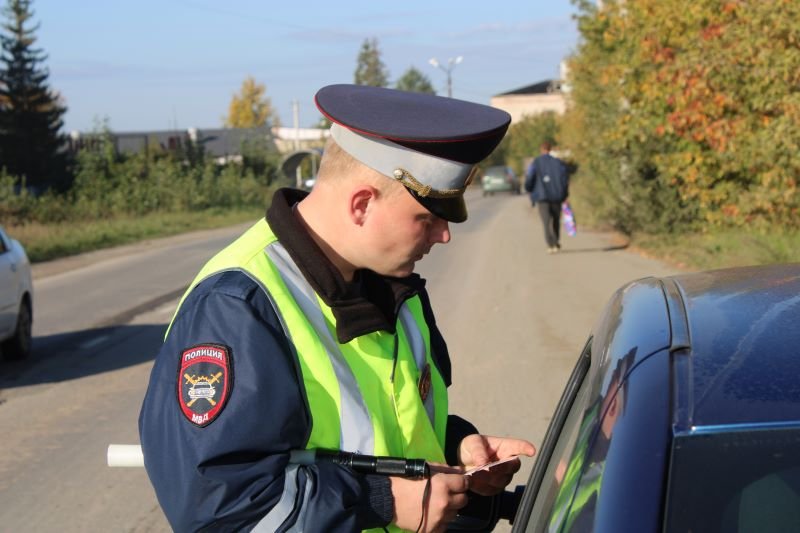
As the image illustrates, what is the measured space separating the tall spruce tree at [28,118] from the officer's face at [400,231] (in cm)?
5925

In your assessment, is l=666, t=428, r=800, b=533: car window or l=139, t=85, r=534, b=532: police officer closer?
l=666, t=428, r=800, b=533: car window

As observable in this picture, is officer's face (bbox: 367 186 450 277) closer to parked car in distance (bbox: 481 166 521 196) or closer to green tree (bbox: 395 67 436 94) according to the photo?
parked car in distance (bbox: 481 166 521 196)

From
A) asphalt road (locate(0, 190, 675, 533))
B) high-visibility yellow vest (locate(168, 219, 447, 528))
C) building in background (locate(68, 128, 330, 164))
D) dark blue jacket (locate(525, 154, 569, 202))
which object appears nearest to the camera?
high-visibility yellow vest (locate(168, 219, 447, 528))

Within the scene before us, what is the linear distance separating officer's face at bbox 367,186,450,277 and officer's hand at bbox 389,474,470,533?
44 centimetres

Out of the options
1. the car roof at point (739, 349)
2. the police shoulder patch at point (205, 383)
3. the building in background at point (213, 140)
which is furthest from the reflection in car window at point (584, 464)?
the building in background at point (213, 140)

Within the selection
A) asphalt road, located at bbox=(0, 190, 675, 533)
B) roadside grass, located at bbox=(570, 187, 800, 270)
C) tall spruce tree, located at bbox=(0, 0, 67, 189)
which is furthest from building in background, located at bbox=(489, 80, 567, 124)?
asphalt road, located at bbox=(0, 190, 675, 533)

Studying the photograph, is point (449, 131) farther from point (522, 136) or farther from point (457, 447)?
point (522, 136)

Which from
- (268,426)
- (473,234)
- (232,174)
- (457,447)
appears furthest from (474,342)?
(232,174)

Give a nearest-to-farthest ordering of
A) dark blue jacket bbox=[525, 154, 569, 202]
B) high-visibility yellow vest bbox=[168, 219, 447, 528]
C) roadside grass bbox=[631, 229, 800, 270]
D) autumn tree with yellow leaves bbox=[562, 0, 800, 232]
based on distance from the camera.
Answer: high-visibility yellow vest bbox=[168, 219, 447, 528] < autumn tree with yellow leaves bbox=[562, 0, 800, 232] < roadside grass bbox=[631, 229, 800, 270] < dark blue jacket bbox=[525, 154, 569, 202]

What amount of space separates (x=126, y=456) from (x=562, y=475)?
0.99 m

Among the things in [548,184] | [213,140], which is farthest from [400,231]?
[213,140]

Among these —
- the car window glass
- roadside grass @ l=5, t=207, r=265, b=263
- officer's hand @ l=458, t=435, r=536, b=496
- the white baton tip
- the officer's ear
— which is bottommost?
roadside grass @ l=5, t=207, r=265, b=263

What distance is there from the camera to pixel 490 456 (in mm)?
2777

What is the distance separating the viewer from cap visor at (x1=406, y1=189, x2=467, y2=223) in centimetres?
229
